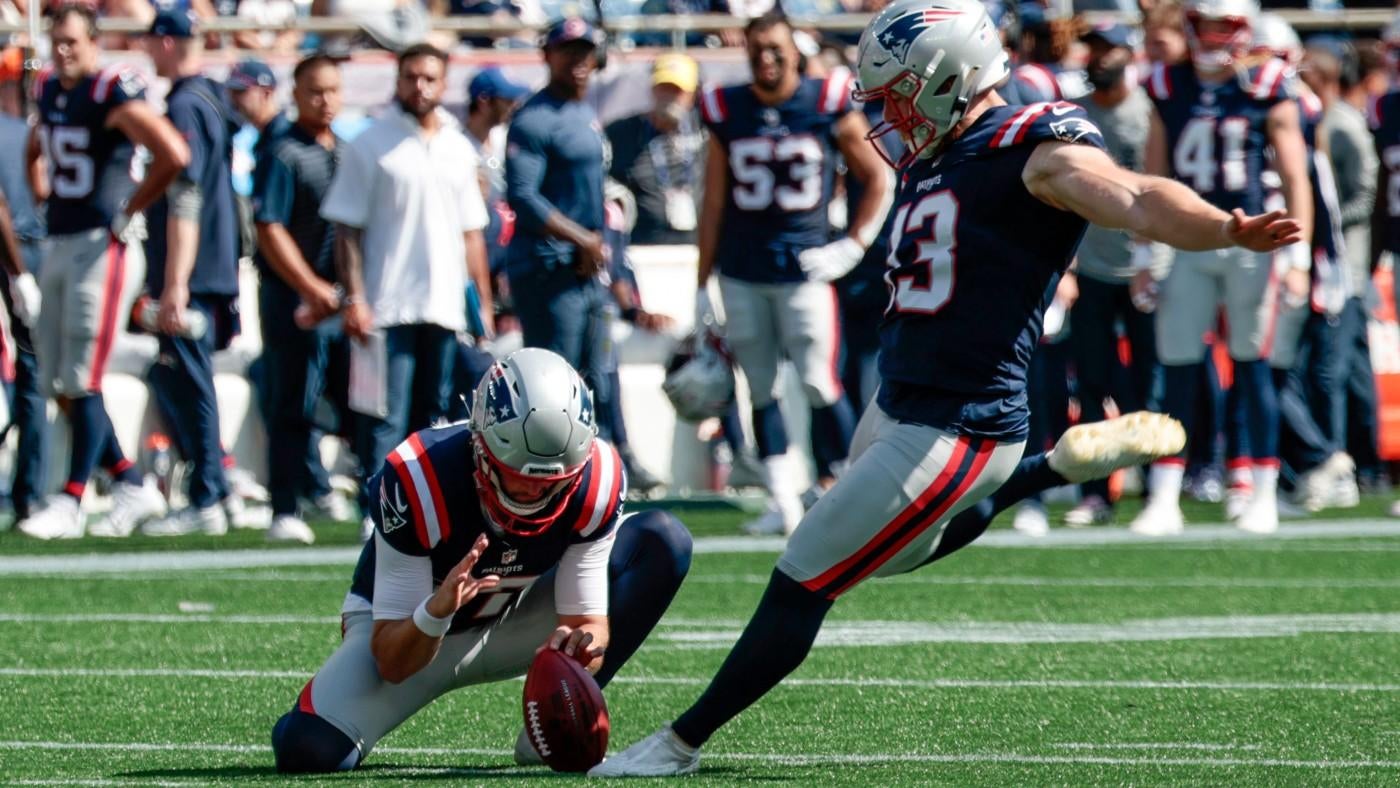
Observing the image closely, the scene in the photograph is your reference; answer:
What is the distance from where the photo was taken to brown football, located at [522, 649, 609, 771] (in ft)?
14.0

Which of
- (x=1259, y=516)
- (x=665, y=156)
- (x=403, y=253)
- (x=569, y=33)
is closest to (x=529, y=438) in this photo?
(x=403, y=253)

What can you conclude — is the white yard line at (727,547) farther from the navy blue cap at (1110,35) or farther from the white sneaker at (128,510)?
the navy blue cap at (1110,35)

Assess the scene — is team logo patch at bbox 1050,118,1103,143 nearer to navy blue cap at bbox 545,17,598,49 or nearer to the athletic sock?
the athletic sock

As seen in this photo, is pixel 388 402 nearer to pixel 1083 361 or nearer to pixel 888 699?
pixel 1083 361

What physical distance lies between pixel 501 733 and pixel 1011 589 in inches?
110

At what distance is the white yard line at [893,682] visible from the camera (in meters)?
5.37

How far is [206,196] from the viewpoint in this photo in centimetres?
941

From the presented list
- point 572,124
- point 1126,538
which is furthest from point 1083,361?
point 572,124

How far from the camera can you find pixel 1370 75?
12.4 meters

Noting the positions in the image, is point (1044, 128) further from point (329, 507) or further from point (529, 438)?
point (329, 507)

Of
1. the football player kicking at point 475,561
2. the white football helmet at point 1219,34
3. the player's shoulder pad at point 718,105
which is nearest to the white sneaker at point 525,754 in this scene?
the football player kicking at point 475,561

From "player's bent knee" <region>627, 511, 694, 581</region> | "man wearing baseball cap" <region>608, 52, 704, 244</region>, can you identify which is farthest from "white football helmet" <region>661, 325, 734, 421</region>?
"player's bent knee" <region>627, 511, 694, 581</region>

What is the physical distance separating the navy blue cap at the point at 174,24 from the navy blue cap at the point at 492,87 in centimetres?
132

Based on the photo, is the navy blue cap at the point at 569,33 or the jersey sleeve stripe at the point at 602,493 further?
the navy blue cap at the point at 569,33
